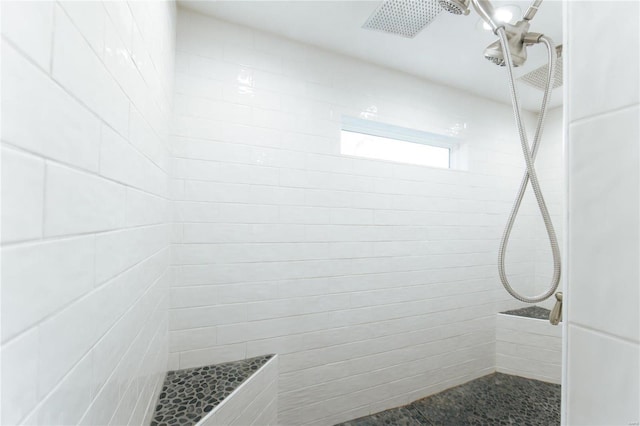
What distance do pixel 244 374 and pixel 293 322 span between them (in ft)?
1.19

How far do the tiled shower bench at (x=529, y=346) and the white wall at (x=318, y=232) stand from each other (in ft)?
0.56

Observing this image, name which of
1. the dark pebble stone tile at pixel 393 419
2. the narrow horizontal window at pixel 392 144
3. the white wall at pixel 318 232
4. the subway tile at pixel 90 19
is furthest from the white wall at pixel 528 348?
the subway tile at pixel 90 19

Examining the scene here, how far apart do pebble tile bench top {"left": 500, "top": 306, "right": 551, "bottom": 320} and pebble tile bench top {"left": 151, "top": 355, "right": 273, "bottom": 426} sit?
212 centimetres

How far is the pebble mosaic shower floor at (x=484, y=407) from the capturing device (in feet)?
5.59

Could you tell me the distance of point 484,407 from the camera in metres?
1.83

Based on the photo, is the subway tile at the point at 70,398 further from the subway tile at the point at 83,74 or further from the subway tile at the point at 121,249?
the subway tile at the point at 83,74

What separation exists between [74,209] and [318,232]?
1.25 m

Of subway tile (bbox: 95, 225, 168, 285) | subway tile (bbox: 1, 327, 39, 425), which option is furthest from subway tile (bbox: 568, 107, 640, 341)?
subway tile (bbox: 95, 225, 168, 285)

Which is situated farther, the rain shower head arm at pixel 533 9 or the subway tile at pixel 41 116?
the rain shower head arm at pixel 533 9

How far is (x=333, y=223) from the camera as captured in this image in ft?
5.45

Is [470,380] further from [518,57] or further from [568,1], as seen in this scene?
[568,1]

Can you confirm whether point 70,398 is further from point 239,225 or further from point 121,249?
point 239,225

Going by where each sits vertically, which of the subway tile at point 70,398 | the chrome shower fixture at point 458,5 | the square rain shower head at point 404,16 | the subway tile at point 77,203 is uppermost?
the square rain shower head at point 404,16

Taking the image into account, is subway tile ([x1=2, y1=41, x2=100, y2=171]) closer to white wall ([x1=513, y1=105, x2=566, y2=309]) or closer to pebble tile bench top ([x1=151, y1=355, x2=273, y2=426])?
pebble tile bench top ([x1=151, y1=355, x2=273, y2=426])
